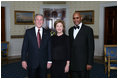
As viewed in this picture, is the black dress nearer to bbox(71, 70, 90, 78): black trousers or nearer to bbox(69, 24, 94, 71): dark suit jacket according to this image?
bbox(69, 24, 94, 71): dark suit jacket

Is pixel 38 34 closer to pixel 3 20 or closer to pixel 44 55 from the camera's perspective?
pixel 44 55

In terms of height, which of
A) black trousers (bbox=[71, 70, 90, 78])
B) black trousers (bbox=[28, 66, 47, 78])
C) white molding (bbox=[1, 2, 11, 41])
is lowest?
black trousers (bbox=[71, 70, 90, 78])

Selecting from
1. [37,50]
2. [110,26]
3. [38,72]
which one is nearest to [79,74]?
[38,72]

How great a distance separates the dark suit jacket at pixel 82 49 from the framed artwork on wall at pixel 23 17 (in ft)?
18.6

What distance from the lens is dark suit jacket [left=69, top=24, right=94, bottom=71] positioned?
2533mm

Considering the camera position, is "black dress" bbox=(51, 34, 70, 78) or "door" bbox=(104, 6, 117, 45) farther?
"door" bbox=(104, 6, 117, 45)

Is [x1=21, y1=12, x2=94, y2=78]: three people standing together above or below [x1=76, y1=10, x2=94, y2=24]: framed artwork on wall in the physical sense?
below

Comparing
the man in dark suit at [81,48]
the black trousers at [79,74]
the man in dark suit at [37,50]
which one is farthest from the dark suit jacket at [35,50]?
the black trousers at [79,74]

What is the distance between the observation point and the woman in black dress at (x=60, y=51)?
2.42 m

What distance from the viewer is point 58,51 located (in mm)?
2430

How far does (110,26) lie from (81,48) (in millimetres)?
5356

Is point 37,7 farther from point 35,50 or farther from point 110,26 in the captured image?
point 35,50

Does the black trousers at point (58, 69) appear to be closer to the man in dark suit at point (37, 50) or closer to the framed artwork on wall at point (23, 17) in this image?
the man in dark suit at point (37, 50)

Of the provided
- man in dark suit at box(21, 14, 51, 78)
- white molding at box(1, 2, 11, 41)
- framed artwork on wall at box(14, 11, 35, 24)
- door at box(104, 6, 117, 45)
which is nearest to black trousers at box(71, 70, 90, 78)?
man in dark suit at box(21, 14, 51, 78)
